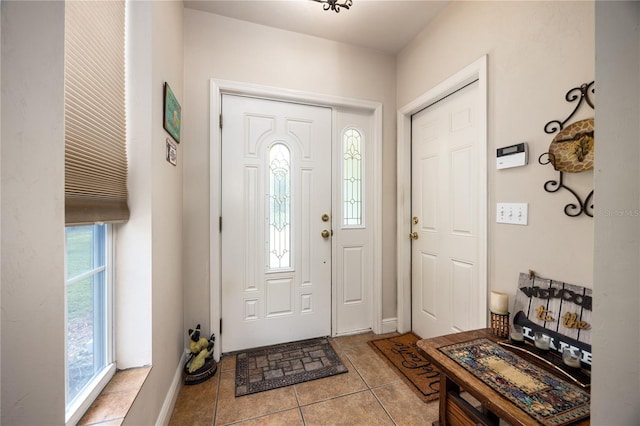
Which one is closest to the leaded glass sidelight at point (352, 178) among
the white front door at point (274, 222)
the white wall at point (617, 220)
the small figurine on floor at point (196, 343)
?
the white front door at point (274, 222)

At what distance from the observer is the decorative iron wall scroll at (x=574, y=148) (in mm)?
1077

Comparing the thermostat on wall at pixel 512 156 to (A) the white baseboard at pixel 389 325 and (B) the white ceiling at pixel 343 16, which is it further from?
(A) the white baseboard at pixel 389 325

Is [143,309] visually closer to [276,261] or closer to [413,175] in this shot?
[276,261]

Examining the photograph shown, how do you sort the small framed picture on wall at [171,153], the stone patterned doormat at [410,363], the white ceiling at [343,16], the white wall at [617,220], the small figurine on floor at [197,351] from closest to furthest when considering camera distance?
1. the white wall at [617,220]
2. the small framed picture on wall at [171,153]
3. the stone patterned doormat at [410,363]
4. the small figurine on floor at [197,351]
5. the white ceiling at [343,16]

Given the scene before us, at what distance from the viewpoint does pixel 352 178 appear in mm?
2336

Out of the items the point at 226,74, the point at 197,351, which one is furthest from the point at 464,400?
the point at 226,74

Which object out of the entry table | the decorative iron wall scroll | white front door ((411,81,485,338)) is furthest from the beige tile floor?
the decorative iron wall scroll

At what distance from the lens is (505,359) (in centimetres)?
107

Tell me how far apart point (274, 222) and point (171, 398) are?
4.29 feet

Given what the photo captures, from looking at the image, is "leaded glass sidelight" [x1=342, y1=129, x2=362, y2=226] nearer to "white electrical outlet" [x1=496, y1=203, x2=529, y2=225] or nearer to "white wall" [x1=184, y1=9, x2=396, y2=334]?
"white wall" [x1=184, y1=9, x2=396, y2=334]

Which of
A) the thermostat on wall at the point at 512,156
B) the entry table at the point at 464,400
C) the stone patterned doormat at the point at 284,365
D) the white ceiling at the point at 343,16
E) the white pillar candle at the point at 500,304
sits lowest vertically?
the stone patterned doormat at the point at 284,365

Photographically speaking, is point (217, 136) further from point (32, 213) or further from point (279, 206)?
point (32, 213)

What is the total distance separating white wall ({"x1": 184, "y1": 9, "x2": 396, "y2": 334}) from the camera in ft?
6.19

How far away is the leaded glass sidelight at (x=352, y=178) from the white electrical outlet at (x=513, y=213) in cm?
112
